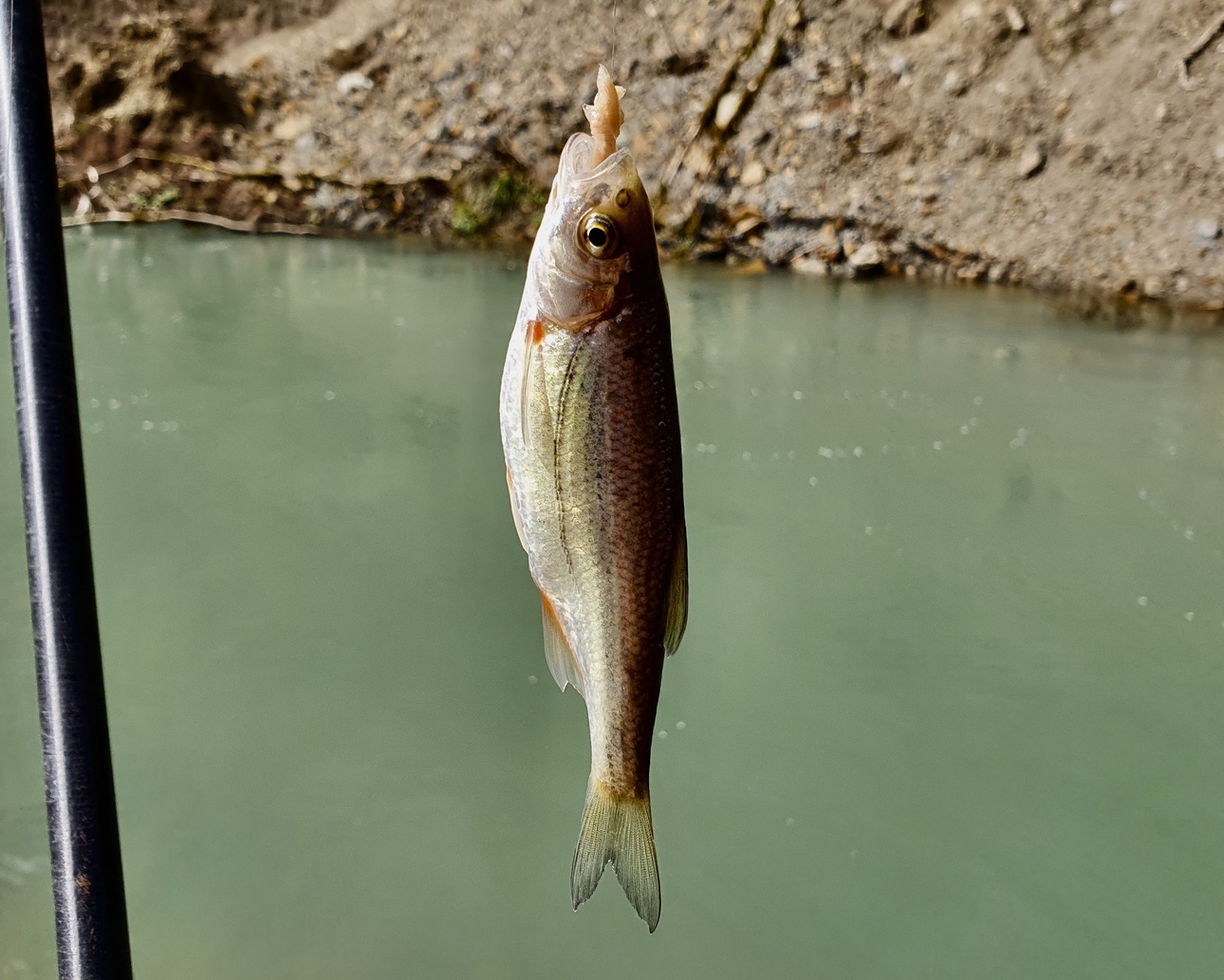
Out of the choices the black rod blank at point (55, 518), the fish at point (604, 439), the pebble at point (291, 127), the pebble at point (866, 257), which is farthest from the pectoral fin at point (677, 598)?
the pebble at point (291, 127)

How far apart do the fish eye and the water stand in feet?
5.56

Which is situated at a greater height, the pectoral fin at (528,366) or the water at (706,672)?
the pectoral fin at (528,366)

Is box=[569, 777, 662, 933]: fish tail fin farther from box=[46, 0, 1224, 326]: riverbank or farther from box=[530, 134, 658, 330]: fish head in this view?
box=[46, 0, 1224, 326]: riverbank

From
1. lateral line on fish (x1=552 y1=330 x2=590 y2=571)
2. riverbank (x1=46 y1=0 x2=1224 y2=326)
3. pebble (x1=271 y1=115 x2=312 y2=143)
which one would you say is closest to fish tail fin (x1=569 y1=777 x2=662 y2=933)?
lateral line on fish (x1=552 y1=330 x2=590 y2=571)

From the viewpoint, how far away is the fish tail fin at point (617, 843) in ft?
3.25

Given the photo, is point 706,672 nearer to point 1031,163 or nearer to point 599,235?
point 599,235

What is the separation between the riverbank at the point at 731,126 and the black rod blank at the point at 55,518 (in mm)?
5005

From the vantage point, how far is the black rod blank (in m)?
0.78

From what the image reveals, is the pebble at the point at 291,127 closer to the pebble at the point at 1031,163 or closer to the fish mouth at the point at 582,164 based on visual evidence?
the pebble at the point at 1031,163

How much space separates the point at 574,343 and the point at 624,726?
0.33 metres

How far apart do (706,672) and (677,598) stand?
6.64 feet

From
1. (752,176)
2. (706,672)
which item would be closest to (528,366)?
(706,672)

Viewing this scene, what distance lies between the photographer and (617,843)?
1.00m

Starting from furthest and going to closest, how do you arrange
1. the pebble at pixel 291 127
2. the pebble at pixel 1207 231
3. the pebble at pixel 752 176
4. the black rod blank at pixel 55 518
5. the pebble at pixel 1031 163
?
the pebble at pixel 291 127, the pebble at pixel 752 176, the pebble at pixel 1031 163, the pebble at pixel 1207 231, the black rod blank at pixel 55 518
